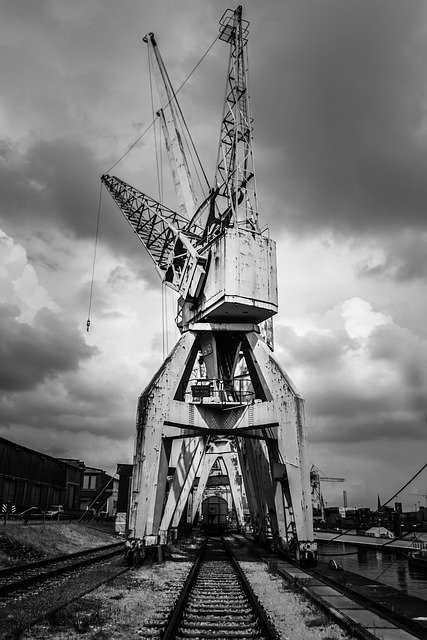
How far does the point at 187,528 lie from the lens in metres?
34.9

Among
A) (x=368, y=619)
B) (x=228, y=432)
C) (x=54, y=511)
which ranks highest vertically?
(x=228, y=432)

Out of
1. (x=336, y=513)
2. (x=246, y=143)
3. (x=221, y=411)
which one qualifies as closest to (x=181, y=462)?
(x=221, y=411)

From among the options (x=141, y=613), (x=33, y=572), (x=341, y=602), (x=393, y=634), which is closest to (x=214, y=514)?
(x=33, y=572)

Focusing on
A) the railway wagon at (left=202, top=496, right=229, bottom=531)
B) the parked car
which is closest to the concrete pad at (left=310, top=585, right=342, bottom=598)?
the parked car

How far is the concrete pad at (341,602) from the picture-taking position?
9094mm

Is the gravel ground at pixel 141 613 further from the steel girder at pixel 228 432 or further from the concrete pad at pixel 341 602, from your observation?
the steel girder at pixel 228 432

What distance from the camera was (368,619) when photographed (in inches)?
319

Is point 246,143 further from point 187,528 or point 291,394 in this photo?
point 187,528

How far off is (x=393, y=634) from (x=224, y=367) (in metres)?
15.2

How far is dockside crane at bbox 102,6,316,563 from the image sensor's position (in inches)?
635

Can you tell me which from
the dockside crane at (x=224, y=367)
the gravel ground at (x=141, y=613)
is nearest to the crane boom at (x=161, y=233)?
the dockside crane at (x=224, y=367)

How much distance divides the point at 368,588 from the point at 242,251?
11.7 meters

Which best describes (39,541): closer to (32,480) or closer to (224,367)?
(224,367)

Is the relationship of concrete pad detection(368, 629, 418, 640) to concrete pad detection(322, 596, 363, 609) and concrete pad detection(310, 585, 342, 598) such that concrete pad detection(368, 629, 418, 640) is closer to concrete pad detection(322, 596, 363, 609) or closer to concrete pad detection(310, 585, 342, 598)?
concrete pad detection(322, 596, 363, 609)
